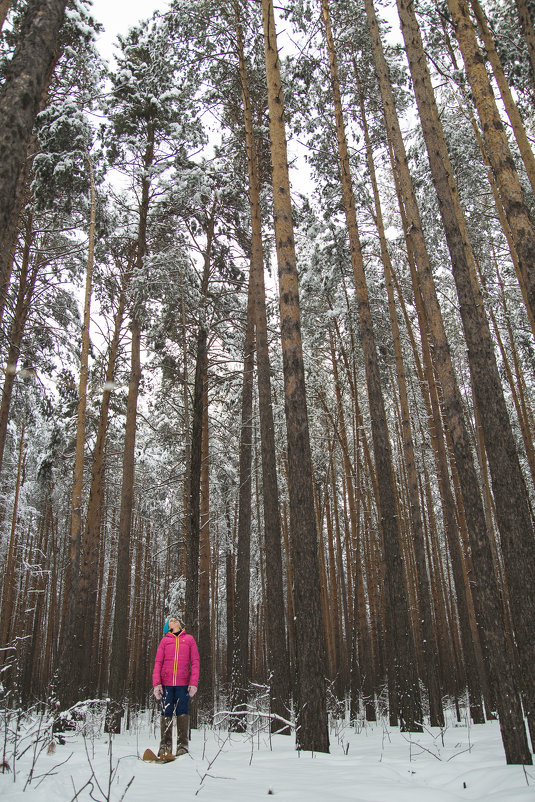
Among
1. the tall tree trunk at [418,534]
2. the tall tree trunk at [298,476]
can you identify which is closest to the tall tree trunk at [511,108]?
the tall tree trunk at [418,534]

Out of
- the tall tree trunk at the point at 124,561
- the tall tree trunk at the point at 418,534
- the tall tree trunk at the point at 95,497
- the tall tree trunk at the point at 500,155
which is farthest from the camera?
the tall tree trunk at the point at 124,561

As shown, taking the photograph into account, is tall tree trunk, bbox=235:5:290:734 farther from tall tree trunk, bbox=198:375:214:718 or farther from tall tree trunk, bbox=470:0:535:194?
tall tree trunk, bbox=470:0:535:194

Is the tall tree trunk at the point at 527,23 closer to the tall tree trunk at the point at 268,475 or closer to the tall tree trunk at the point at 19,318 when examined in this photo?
the tall tree trunk at the point at 268,475

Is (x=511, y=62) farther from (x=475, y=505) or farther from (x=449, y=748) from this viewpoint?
(x=449, y=748)

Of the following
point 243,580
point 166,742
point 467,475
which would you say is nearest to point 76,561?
point 243,580

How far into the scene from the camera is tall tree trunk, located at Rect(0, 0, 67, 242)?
312cm

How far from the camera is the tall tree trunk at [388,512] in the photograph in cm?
842

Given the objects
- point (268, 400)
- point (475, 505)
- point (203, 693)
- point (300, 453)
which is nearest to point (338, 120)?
point (268, 400)

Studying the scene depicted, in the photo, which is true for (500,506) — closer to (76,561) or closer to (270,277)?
(76,561)

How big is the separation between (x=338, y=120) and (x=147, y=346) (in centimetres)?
680

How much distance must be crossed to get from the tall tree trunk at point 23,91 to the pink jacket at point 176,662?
466 cm

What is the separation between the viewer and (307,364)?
12.7 metres

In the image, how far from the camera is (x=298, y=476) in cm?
599

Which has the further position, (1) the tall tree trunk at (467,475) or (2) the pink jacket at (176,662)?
(2) the pink jacket at (176,662)
